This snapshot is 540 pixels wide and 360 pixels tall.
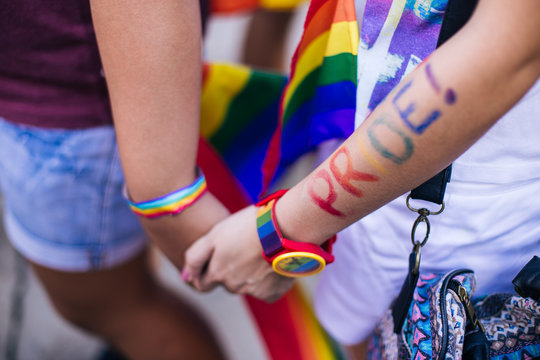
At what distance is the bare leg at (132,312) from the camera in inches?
43.7

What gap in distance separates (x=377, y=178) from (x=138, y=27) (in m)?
0.39

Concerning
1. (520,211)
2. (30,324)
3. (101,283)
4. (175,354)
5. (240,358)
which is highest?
(520,211)

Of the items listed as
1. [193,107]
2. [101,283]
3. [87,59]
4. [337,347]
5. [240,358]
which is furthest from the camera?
[240,358]

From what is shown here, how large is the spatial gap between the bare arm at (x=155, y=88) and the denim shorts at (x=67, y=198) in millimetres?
220

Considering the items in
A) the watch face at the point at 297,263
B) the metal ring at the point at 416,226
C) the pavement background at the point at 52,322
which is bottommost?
the pavement background at the point at 52,322

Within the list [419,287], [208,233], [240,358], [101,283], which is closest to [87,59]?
[208,233]

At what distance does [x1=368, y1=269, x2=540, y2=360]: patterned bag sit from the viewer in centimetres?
62

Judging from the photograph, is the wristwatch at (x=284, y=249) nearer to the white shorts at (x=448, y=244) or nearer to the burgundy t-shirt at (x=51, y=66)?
the white shorts at (x=448, y=244)

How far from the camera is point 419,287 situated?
690 mm

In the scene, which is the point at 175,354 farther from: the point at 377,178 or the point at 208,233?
the point at 377,178

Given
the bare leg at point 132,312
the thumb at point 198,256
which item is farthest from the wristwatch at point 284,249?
the bare leg at point 132,312

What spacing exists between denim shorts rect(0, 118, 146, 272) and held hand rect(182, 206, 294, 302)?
→ 0.89 ft

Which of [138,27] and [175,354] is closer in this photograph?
[138,27]

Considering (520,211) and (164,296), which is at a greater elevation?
(520,211)
